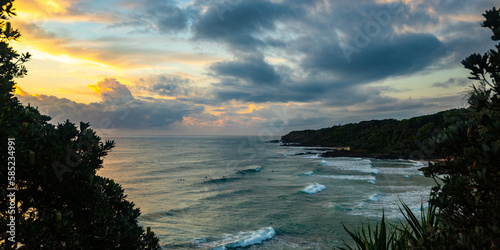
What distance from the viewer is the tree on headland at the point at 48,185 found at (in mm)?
4527

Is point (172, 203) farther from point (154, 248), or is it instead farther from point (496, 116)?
point (496, 116)

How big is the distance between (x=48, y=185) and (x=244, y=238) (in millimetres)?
15122

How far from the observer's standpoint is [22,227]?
4.38 m

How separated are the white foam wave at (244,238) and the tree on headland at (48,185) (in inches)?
480

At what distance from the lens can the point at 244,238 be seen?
18438 mm

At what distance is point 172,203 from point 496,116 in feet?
98.3

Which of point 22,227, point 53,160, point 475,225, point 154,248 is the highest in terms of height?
point 53,160

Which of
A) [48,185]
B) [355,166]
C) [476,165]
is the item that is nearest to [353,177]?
[355,166]

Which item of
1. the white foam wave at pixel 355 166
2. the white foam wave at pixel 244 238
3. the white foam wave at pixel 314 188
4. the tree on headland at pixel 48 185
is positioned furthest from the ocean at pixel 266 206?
the tree on headland at pixel 48 185

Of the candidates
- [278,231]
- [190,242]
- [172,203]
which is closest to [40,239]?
[190,242]

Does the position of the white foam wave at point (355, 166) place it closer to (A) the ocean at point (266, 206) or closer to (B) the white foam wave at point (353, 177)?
(A) the ocean at point (266, 206)

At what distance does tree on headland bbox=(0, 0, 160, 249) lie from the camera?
14.9 ft

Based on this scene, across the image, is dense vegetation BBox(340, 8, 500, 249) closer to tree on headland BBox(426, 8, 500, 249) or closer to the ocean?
tree on headland BBox(426, 8, 500, 249)

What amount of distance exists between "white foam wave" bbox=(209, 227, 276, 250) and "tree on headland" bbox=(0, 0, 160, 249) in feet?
40.0
